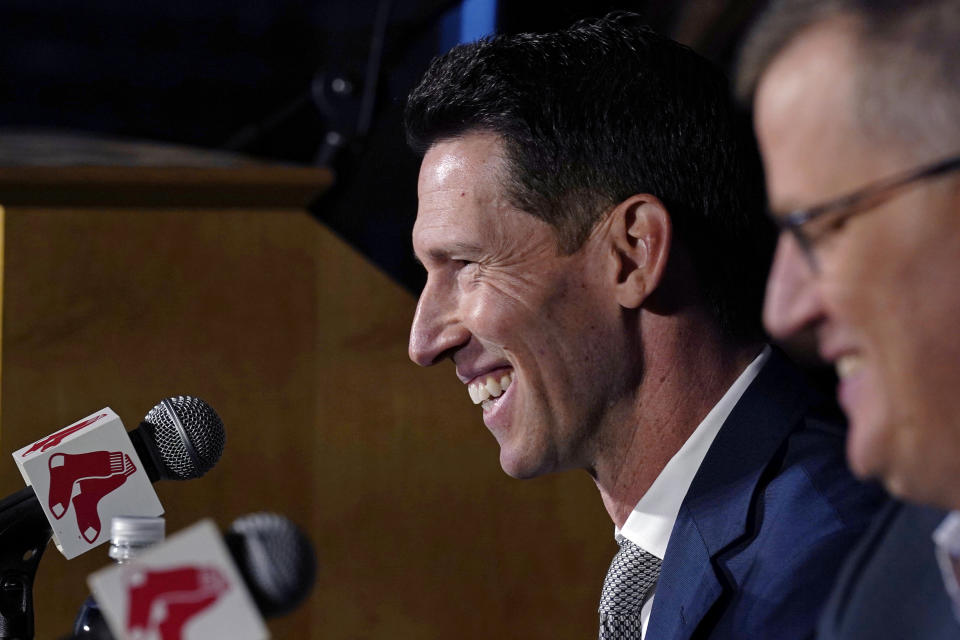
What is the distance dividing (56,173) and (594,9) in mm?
1206

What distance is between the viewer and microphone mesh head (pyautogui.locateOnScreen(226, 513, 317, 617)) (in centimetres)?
68

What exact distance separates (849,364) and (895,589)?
245 mm

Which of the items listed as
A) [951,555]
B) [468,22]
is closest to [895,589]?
[951,555]

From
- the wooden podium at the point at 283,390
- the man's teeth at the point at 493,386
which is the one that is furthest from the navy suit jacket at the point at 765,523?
the wooden podium at the point at 283,390

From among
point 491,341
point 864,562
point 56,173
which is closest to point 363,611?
point 491,341

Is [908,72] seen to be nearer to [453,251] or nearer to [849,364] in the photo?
[849,364]

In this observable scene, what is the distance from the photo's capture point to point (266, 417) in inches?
71.1

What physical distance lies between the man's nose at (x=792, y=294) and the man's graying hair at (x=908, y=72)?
9 cm

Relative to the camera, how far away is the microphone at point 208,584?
66 centimetres

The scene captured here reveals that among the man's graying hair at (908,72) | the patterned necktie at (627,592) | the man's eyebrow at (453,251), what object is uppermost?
the man's graying hair at (908,72)

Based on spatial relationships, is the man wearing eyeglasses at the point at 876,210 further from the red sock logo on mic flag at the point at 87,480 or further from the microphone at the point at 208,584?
the red sock logo on mic flag at the point at 87,480

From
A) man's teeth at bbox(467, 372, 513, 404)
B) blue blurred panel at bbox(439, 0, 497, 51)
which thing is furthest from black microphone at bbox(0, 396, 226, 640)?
blue blurred panel at bbox(439, 0, 497, 51)

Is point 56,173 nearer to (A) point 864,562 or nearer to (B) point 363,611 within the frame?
(B) point 363,611

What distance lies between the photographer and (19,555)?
41.3 inches
